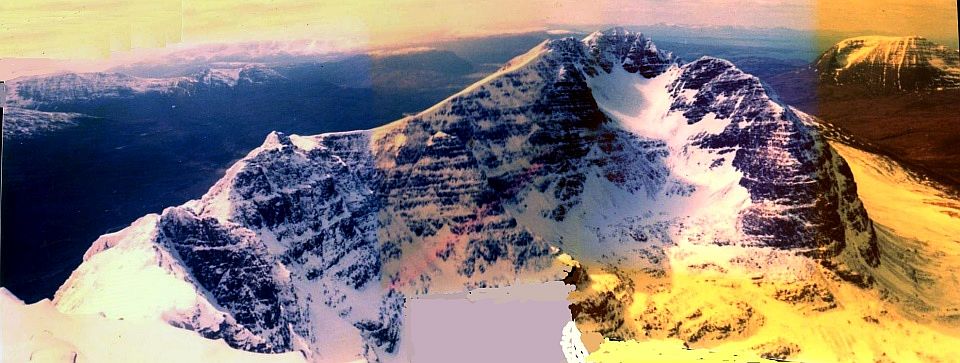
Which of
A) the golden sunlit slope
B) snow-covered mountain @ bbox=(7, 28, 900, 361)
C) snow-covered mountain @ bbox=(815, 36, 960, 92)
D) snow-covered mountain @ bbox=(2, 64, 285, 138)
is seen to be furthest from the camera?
snow-covered mountain @ bbox=(2, 64, 285, 138)

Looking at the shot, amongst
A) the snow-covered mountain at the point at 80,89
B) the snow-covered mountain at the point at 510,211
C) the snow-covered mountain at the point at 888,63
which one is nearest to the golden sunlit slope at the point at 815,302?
the snow-covered mountain at the point at 510,211

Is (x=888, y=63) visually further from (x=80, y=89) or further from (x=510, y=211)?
(x=80, y=89)

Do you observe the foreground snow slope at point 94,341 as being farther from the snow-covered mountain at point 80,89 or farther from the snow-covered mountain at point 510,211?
the snow-covered mountain at point 80,89

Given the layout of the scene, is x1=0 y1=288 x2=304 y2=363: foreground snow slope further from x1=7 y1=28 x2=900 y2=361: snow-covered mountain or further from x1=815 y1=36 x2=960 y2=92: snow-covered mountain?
x1=815 y1=36 x2=960 y2=92: snow-covered mountain

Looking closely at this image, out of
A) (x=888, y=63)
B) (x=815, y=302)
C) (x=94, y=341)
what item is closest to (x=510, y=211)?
(x=815, y=302)

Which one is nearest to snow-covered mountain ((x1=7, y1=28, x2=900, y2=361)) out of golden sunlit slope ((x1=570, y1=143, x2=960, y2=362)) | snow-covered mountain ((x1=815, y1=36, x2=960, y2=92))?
golden sunlit slope ((x1=570, y1=143, x2=960, y2=362))

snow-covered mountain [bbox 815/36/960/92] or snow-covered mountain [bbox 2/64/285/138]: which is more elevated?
snow-covered mountain [bbox 815/36/960/92]
